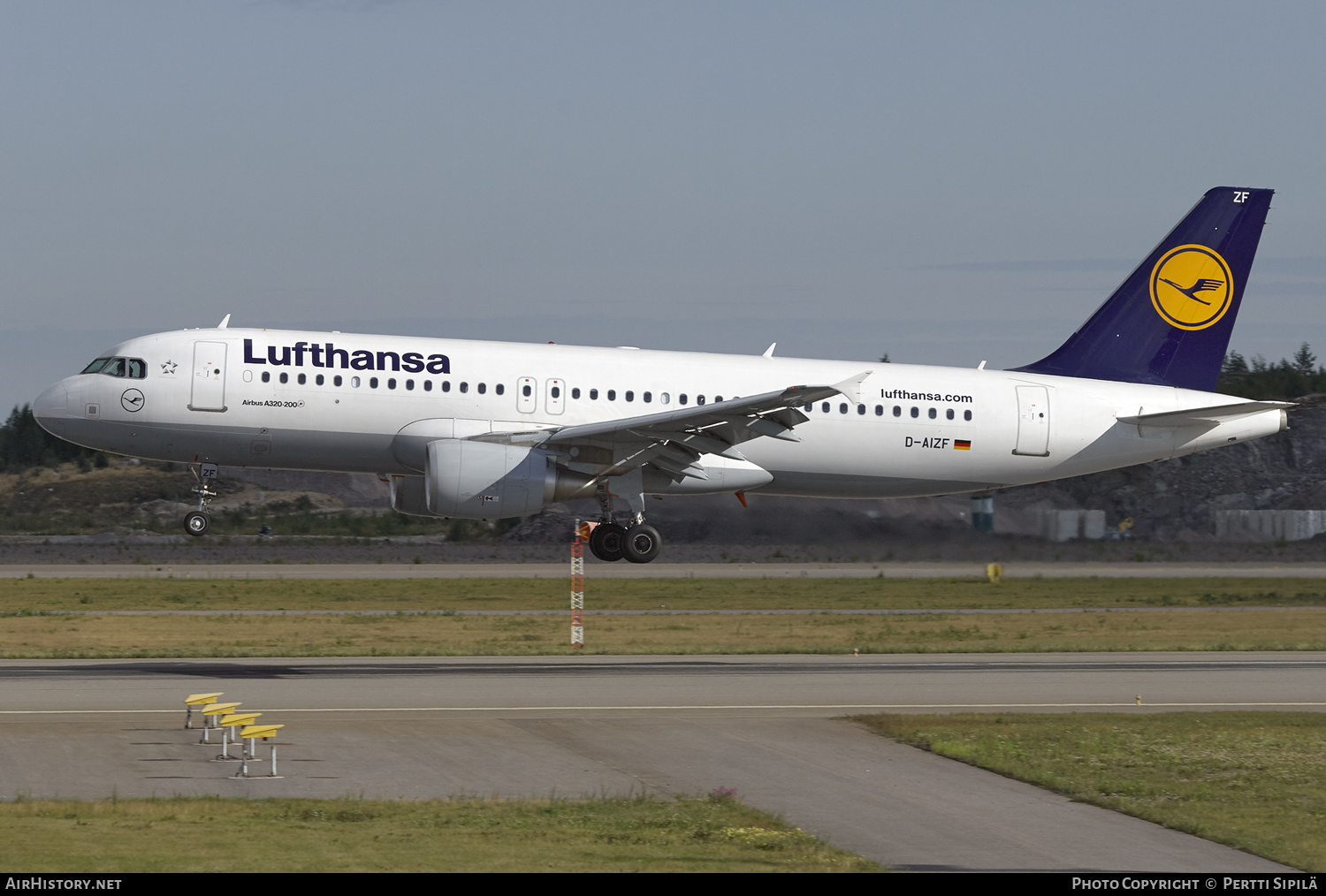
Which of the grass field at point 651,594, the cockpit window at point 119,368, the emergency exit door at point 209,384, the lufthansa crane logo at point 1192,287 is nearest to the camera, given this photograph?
the emergency exit door at point 209,384

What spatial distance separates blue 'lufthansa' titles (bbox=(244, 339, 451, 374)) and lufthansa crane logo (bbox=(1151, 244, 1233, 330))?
63.1 feet

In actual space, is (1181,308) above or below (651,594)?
above

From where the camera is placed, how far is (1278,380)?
108 m

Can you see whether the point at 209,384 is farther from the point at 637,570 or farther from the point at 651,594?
the point at 637,570

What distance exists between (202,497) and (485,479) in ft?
21.8

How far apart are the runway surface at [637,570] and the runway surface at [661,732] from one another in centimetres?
2767

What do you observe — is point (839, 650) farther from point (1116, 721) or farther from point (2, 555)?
point (2, 555)

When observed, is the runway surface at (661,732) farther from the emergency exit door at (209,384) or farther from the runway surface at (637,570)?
the runway surface at (637,570)

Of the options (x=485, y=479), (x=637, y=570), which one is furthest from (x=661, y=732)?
(x=637, y=570)

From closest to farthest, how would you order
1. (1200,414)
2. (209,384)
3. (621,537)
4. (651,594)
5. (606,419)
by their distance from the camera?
1. (209,384)
2. (606,419)
3. (621,537)
4. (1200,414)
5. (651,594)

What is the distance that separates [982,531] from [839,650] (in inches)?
837

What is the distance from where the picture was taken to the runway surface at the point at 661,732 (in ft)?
63.3

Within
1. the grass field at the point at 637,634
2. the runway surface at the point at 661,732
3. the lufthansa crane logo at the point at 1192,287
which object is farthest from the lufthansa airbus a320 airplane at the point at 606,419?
the grass field at the point at 637,634

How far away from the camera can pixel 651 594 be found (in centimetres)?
5838
